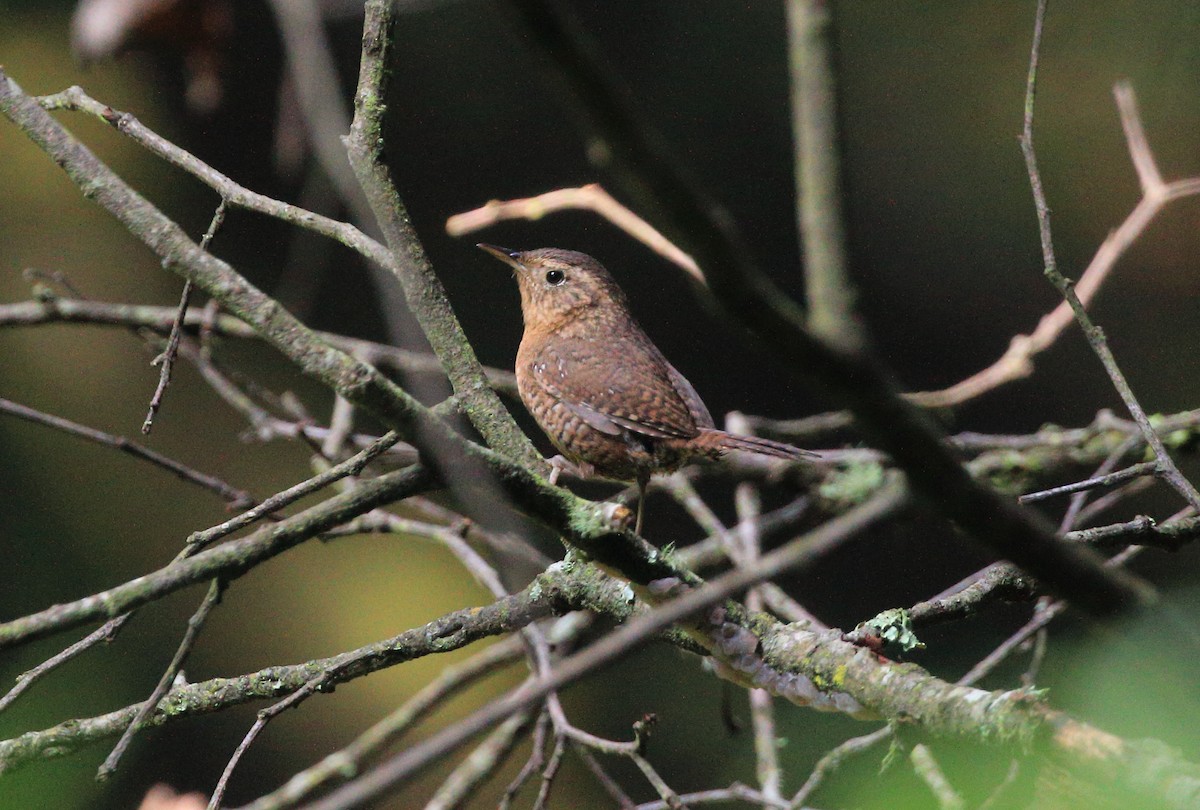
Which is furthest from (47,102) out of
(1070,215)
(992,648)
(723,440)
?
(1070,215)

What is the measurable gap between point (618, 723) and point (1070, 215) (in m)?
2.23

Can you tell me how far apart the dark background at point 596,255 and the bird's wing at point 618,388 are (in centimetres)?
68

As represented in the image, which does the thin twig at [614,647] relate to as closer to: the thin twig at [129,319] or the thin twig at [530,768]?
the thin twig at [530,768]

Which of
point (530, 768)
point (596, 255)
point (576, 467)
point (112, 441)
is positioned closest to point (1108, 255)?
point (576, 467)

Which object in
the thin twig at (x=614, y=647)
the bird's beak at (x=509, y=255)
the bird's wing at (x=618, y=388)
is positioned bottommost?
the thin twig at (x=614, y=647)

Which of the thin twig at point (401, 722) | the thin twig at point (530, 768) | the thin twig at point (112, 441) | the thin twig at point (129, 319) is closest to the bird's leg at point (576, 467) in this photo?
the thin twig at point (129, 319)

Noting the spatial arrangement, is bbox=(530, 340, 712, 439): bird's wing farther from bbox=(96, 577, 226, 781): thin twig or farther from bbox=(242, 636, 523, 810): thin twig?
bbox=(96, 577, 226, 781): thin twig

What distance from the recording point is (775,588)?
2.32 meters

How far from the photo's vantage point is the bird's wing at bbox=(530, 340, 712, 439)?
8.18 feet

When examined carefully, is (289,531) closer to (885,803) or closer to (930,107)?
(885,803)

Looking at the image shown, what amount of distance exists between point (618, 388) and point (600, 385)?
1.9 inches

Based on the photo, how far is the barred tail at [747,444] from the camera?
2.17 m

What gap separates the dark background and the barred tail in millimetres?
1007

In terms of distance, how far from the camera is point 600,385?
2660mm
